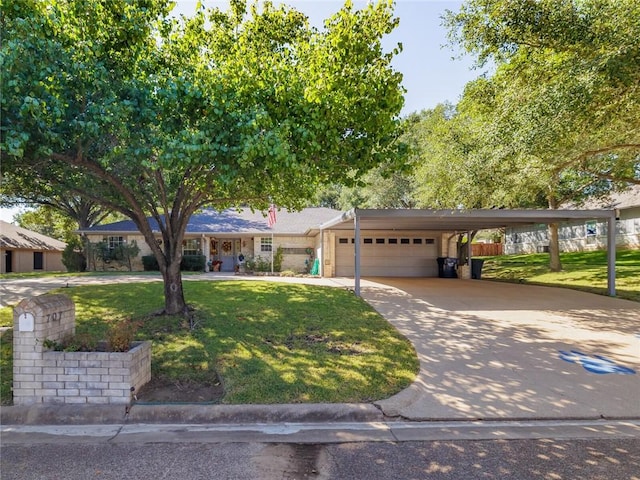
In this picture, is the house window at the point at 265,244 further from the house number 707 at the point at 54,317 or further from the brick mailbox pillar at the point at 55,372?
the brick mailbox pillar at the point at 55,372

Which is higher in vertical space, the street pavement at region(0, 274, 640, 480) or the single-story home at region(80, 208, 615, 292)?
the single-story home at region(80, 208, 615, 292)

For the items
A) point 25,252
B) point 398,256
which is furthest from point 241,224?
point 25,252

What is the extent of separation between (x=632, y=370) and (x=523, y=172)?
20.2 feet

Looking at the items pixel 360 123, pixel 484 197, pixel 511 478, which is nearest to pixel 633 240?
pixel 484 197

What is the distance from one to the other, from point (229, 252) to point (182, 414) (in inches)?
715

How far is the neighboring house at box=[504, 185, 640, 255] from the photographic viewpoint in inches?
981

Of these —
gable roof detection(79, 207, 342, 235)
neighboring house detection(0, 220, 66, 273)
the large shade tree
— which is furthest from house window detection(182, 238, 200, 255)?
the large shade tree

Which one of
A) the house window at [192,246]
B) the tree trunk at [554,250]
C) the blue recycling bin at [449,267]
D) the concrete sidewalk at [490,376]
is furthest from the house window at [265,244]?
the tree trunk at [554,250]

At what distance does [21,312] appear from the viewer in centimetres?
420

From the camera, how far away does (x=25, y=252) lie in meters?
27.7

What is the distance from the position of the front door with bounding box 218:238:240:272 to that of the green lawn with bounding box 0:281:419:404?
35.7ft

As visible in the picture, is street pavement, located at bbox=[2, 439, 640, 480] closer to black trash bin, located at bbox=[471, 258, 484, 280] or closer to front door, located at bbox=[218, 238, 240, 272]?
black trash bin, located at bbox=[471, 258, 484, 280]

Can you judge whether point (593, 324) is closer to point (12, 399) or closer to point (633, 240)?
point (12, 399)

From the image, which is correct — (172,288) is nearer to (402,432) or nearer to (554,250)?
(402,432)
